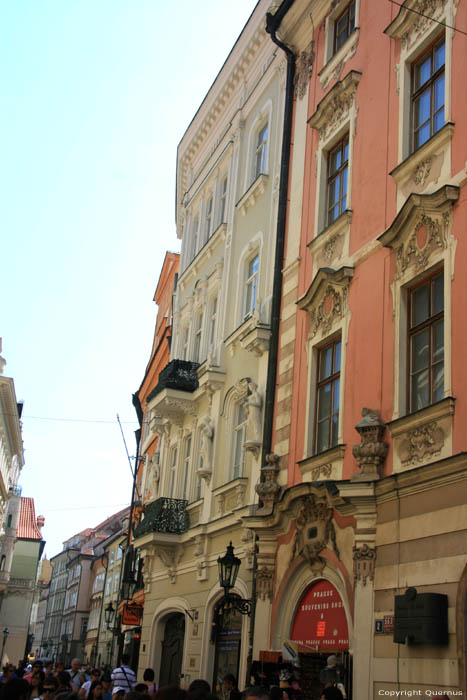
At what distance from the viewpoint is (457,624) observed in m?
10.2

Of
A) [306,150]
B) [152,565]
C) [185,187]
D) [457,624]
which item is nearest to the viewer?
[457,624]

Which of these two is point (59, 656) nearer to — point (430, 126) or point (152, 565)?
point (152, 565)

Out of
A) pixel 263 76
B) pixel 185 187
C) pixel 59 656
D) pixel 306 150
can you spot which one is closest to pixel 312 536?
pixel 306 150

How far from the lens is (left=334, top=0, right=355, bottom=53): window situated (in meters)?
17.2

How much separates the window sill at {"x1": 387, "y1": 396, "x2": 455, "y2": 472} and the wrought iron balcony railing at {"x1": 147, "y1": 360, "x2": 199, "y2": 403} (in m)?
11.1

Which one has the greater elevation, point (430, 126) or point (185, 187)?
point (185, 187)

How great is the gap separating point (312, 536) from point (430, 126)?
22.5ft

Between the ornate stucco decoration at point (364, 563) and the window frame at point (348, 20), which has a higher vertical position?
the window frame at point (348, 20)

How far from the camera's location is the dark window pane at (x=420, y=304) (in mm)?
12484

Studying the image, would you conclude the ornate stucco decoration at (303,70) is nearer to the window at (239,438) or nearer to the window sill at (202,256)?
the window sill at (202,256)

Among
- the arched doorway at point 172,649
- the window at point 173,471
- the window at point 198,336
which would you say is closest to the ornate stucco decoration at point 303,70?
the window at point 198,336

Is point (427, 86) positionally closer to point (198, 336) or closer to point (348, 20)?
point (348, 20)

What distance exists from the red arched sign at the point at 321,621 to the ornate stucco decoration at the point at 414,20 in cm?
907

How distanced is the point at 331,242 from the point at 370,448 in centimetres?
485
